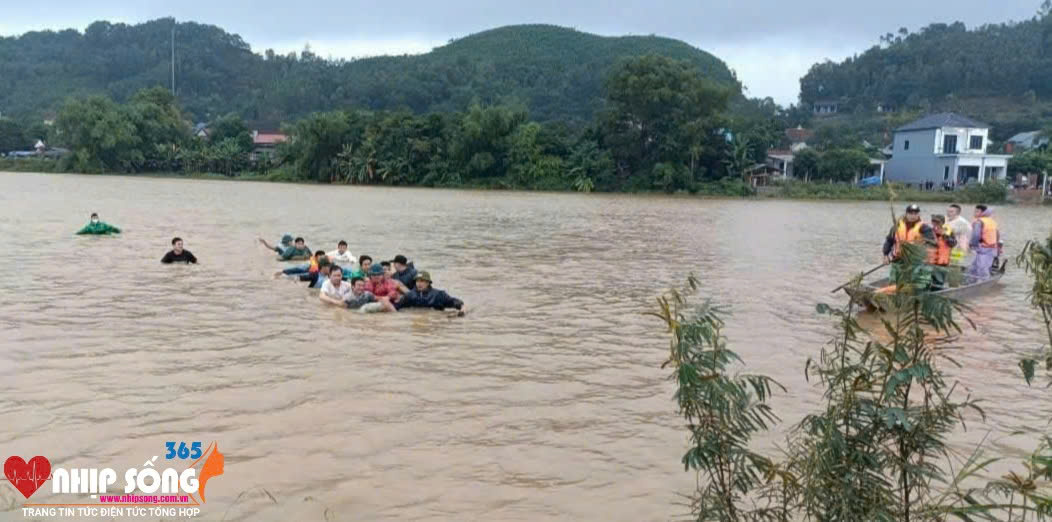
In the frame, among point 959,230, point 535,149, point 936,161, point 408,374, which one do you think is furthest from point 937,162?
point 408,374

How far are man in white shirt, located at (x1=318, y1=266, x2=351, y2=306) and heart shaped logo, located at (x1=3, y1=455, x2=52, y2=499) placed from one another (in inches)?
257

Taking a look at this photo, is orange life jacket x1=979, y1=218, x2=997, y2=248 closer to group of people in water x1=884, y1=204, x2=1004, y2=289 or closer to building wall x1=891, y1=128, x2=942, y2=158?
group of people in water x1=884, y1=204, x2=1004, y2=289

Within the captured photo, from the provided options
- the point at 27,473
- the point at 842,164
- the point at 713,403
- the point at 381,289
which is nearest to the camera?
the point at 713,403

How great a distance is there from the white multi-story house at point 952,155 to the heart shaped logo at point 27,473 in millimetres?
60366

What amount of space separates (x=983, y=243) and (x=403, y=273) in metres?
10.3

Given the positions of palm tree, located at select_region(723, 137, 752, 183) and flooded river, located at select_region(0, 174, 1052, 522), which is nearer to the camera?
flooded river, located at select_region(0, 174, 1052, 522)

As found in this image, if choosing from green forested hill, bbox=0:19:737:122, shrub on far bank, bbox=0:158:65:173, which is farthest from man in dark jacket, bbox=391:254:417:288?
green forested hill, bbox=0:19:737:122

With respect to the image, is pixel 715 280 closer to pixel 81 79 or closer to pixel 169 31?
pixel 81 79

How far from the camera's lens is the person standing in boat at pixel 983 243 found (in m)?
15.2

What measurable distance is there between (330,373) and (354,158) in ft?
195

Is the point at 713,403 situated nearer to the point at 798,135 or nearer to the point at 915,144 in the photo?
the point at 915,144

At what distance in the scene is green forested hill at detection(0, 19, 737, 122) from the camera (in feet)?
383

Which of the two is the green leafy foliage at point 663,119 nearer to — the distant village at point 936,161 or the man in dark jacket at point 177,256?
the distant village at point 936,161

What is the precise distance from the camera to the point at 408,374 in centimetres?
899
